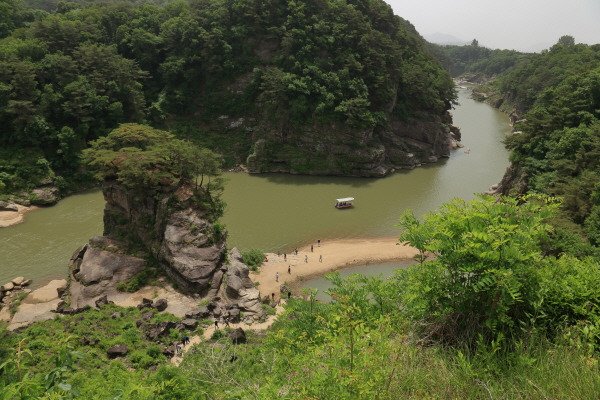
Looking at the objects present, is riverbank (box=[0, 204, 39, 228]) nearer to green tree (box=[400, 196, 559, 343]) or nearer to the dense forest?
the dense forest

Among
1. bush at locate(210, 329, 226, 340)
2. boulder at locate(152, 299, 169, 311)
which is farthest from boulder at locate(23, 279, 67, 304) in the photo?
bush at locate(210, 329, 226, 340)

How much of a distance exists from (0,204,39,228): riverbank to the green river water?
2.18ft

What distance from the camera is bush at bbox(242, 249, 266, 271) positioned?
28.7 metres

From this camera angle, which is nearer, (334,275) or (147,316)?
(334,275)

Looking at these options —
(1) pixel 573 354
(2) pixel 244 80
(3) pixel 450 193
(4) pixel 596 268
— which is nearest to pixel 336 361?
(1) pixel 573 354

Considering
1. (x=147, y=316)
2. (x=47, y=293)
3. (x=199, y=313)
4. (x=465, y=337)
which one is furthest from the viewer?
(x=47, y=293)

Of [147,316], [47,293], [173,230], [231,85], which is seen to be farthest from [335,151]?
[47,293]

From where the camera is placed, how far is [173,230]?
25.1m

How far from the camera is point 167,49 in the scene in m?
54.1

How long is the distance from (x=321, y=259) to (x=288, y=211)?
9860mm

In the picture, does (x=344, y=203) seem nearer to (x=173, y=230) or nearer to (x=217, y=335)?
(x=173, y=230)

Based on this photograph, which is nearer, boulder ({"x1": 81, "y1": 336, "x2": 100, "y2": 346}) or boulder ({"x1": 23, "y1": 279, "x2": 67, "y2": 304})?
boulder ({"x1": 81, "y1": 336, "x2": 100, "y2": 346})

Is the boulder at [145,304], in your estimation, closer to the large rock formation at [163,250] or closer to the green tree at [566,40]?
the large rock formation at [163,250]

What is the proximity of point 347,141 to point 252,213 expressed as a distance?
17.0m
